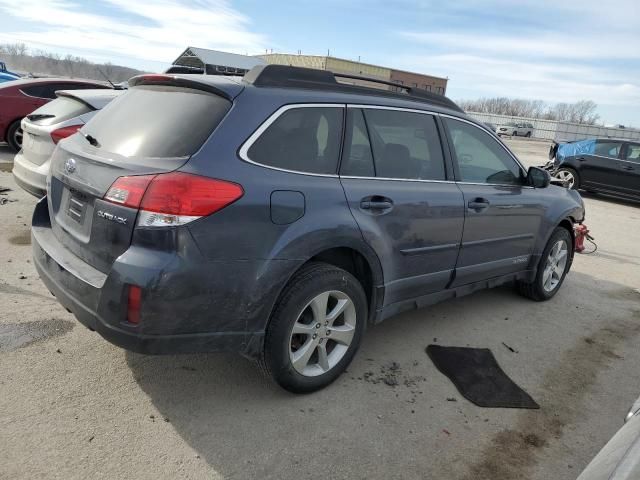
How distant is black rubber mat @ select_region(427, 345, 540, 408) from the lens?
130 inches

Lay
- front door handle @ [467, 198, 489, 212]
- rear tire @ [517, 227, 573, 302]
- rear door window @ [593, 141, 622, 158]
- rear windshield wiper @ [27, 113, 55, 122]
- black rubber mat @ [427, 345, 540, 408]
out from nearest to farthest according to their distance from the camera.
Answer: black rubber mat @ [427, 345, 540, 408] < front door handle @ [467, 198, 489, 212] < rear tire @ [517, 227, 573, 302] < rear windshield wiper @ [27, 113, 55, 122] < rear door window @ [593, 141, 622, 158]

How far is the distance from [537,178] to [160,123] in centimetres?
334

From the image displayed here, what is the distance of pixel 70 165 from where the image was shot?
116 inches

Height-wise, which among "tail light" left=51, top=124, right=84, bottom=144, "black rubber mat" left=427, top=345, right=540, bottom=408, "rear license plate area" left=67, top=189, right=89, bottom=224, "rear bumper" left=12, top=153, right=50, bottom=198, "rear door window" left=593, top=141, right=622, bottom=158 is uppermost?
"rear door window" left=593, top=141, right=622, bottom=158

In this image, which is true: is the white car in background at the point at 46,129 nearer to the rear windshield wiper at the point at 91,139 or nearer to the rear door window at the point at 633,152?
the rear windshield wiper at the point at 91,139

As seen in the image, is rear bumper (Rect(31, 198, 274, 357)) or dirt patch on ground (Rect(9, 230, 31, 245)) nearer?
rear bumper (Rect(31, 198, 274, 357))

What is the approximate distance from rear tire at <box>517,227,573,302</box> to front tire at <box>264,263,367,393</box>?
2543mm

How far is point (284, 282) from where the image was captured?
9.07 feet

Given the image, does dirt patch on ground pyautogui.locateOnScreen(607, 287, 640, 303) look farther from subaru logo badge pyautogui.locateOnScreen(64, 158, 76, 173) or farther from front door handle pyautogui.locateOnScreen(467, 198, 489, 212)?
subaru logo badge pyautogui.locateOnScreen(64, 158, 76, 173)

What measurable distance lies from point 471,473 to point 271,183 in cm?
178

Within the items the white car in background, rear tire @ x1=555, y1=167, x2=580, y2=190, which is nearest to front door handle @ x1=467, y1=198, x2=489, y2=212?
the white car in background

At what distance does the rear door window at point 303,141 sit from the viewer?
Result: 8.95 feet

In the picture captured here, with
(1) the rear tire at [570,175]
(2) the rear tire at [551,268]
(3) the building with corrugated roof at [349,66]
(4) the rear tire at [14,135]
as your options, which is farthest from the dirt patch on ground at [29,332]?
(3) the building with corrugated roof at [349,66]

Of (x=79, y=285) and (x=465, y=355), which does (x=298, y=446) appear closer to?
(x=79, y=285)
